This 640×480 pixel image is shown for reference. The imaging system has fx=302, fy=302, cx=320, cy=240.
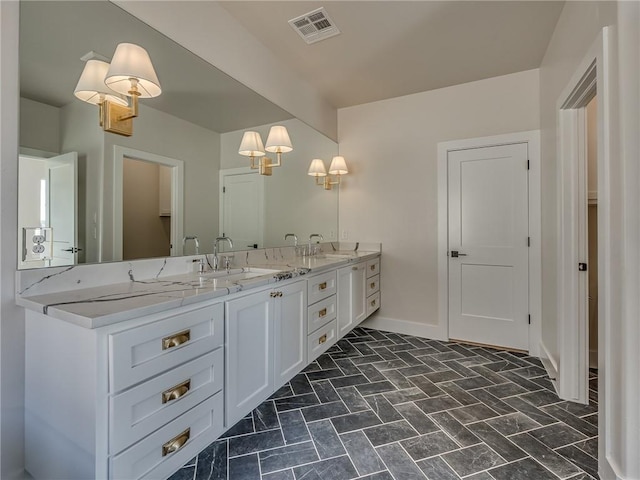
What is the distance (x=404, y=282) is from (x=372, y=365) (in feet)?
3.68

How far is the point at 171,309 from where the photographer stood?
1.18m

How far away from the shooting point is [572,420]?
1.83 m

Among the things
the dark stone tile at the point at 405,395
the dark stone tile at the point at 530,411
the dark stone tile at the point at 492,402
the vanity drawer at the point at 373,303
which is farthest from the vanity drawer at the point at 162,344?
the vanity drawer at the point at 373,303

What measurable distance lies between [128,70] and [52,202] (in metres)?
0.69

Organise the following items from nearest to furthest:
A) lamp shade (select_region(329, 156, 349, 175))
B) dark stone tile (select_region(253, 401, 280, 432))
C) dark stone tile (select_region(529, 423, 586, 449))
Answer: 1. dark stone tile (select_region(529, 423, 586, 449))
2. dark stone tile (select_region(253, 401, 280, 432))
3. lamp shade (select_region(329, 156, 349, 175))

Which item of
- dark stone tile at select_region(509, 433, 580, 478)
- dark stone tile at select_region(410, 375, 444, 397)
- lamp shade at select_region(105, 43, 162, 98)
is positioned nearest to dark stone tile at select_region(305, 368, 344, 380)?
dark stone tile at select_region(410, 375, 444, 397)

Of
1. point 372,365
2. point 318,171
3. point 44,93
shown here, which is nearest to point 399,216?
point 318,171

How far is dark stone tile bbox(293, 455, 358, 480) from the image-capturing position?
1.40 m

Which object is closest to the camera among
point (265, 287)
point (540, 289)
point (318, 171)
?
point (265, 287)

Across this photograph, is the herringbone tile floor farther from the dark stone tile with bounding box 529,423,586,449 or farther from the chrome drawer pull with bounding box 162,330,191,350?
the chrome drawer pull with bounding box 162,330,191,350

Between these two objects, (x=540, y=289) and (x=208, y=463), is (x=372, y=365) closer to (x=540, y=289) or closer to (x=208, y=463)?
(x=208, y=463)

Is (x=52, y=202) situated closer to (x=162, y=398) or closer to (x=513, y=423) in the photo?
(x=162, y=398)

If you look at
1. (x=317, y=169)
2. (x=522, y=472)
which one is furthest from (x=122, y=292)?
(x=317, y=169)

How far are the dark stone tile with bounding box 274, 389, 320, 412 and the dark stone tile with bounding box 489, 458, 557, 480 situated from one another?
3.45 feet
